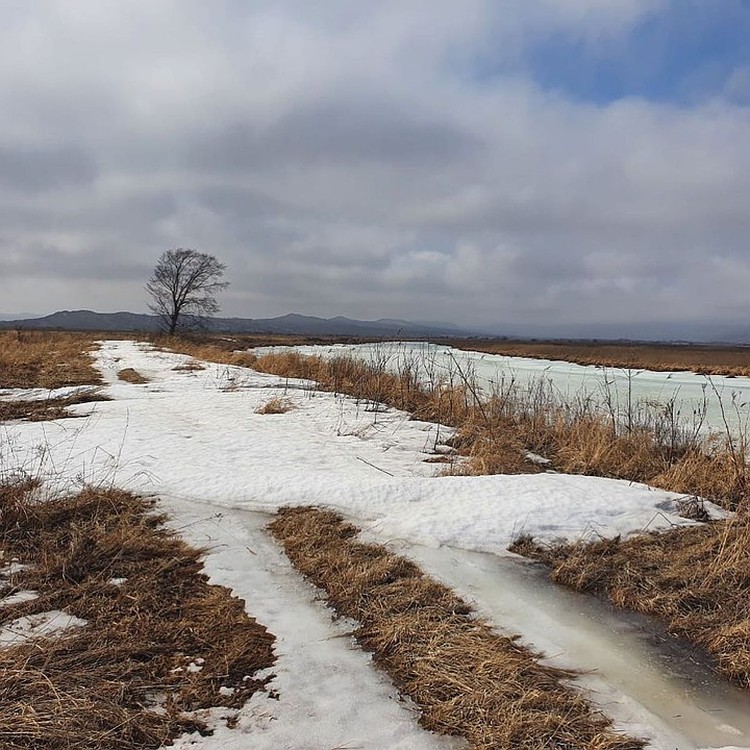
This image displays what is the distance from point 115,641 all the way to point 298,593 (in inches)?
46.9

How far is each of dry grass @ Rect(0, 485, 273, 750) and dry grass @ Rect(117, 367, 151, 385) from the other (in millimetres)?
11213

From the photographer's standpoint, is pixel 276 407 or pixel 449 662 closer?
pixel 449 662

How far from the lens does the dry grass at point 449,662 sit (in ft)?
7.87

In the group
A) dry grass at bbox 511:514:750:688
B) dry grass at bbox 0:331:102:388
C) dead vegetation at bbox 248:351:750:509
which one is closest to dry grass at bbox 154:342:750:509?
dead vegetation at bbox 248:351:750:509

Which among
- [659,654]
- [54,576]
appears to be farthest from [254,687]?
[659,654]

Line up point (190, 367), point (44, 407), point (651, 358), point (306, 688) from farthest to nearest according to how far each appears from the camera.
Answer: point (651, 358) → point (190, 367) → point (44, 407) → point (306, 688)

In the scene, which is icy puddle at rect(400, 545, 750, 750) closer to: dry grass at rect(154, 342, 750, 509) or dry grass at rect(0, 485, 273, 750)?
dry grass at rect(0, 485, 273, 750)

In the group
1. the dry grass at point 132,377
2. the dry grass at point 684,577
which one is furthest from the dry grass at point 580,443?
the dry grass at point 132,377

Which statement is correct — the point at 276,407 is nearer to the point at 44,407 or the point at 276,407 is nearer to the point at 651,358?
the point at 44,407

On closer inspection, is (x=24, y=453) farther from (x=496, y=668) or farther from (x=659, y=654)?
(x=659, y=654)

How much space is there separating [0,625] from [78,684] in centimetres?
89

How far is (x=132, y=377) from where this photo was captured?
52.7ft

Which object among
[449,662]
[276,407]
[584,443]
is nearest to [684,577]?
[449,662]

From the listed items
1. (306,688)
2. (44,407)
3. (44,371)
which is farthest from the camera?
(44,371)
